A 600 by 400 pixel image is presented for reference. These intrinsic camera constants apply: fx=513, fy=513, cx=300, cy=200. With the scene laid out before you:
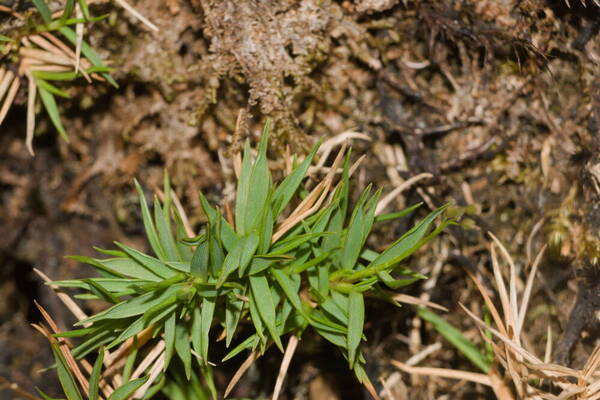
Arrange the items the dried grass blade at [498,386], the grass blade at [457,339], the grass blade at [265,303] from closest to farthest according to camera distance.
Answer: the grass blade at [265,303], the dried grass blade at [498,386], the grass blade at [457,339]

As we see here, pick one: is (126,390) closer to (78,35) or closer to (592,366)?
(78,35)

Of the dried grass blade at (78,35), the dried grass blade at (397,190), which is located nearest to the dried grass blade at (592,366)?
the dried grass blade at (397,190)

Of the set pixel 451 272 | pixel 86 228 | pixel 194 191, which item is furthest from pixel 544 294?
pixel 86 228

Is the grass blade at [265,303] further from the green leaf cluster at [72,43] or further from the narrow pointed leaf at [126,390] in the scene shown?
the green leaf cluster at [72,43]

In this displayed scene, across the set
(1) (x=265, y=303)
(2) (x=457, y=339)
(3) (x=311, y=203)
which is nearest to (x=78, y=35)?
(3) (x=311, y=203)

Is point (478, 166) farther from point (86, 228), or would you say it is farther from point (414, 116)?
point (86, 228)

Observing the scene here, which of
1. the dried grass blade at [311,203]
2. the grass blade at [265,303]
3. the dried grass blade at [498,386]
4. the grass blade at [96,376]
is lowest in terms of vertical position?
the dried grass blade at [498,386]

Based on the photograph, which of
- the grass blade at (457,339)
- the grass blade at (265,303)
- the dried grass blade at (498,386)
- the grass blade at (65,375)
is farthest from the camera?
the grass blade at (457,339)
